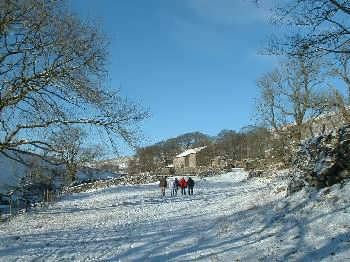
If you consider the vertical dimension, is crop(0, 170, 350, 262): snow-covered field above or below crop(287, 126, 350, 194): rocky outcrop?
below

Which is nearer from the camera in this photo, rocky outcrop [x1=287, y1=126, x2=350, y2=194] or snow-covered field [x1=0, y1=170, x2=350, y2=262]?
snow-covered field [x1=0, y1=170, x2=350, y2=262]

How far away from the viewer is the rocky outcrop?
1160cm

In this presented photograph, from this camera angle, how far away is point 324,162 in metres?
12.2

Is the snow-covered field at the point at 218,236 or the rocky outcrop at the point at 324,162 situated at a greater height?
the rocky outcrop at the point at 324,162

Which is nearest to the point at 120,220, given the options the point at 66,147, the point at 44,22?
the point at 66,147

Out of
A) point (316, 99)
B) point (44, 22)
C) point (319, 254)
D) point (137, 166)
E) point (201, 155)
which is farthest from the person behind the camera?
point (201, 155)

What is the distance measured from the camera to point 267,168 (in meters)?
34.8

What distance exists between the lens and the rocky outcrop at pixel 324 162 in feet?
38.1

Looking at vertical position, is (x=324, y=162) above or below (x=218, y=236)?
above

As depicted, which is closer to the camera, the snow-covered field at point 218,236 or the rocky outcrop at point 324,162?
the snow-covered field at point 218,236

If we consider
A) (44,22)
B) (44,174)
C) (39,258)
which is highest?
(44,22)

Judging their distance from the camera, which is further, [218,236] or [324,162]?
[324,162]

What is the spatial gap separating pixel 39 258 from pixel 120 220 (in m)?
6.84

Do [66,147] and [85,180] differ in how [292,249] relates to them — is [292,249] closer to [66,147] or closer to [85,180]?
[66,147]
